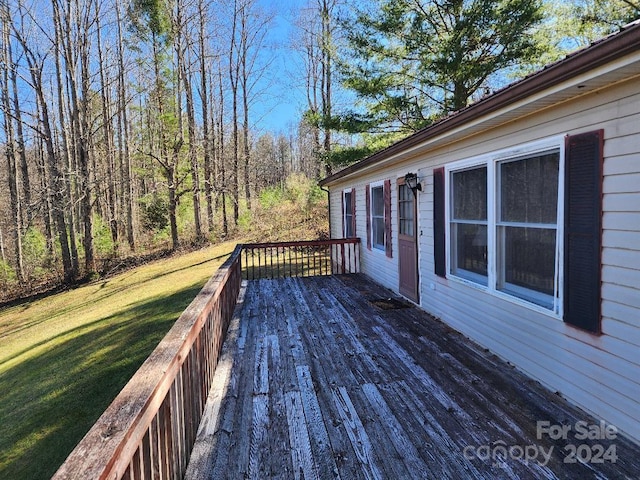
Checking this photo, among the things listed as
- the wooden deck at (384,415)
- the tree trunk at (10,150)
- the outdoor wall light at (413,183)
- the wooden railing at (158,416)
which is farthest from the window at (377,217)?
the tree trunk at (10,150)

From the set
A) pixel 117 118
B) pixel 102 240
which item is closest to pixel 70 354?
pixel 102 240

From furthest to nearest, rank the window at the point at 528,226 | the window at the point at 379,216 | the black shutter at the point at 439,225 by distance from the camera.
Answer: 1. the window at the point at 379,216
2. the black shutter at the point at 439,225
3. the window at the point at 528,226

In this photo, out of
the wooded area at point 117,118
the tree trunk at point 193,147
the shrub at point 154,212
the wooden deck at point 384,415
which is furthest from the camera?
the shrub at point 154,212

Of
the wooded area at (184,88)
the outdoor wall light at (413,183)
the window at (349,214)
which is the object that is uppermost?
the wooded area at (184,88)

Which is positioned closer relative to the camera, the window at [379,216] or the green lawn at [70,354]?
the green lawn at [70,354]

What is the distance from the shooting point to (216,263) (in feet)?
40.5

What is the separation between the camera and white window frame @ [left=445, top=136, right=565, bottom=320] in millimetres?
2576

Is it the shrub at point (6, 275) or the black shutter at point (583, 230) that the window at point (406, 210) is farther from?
the shrub at point (6, 275)

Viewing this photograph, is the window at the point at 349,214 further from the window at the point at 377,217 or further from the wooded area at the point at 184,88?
the wooded area at the point at 184,88

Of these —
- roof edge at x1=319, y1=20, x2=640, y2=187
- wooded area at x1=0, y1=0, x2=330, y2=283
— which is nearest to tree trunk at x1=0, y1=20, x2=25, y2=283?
wooded area at x1=0, y1=0, x2=330, y2=283

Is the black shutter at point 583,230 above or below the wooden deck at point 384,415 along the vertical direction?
above

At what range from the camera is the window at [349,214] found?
333 inches

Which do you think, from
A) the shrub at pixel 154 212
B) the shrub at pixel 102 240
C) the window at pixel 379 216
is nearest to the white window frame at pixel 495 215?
the window at pixel 379 216

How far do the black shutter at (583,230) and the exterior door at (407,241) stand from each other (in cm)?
265
